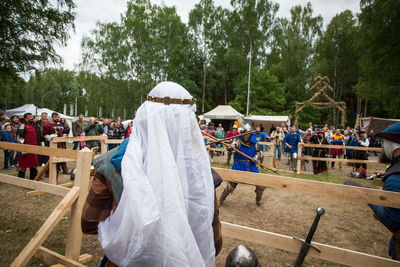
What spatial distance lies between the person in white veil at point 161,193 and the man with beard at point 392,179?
5.11 ft

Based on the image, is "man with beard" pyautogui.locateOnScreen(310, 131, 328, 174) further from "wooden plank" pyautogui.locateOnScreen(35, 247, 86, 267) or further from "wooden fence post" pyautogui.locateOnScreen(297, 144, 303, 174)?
"wooden plank" pyautogui.locateOnScreen(35, 247, 86, 267)

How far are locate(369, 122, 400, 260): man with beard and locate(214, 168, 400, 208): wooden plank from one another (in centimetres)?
18

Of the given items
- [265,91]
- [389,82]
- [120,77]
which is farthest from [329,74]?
[120,77]

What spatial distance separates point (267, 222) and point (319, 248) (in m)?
2.54

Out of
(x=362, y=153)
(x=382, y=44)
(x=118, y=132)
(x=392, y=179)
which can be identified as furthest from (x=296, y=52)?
(x=392, y=179)

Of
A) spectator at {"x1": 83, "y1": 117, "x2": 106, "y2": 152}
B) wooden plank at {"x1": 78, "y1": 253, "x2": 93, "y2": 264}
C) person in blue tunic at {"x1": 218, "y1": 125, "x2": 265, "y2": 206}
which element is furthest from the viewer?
spectator at {"x1": 83, "y1": 117, "x2": 106, "y2": 152}

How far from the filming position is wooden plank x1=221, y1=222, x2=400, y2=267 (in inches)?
76.2

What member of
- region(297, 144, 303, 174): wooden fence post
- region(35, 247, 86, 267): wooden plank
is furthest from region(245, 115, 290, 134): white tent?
region(35, 247, 86, 267): wooden plank

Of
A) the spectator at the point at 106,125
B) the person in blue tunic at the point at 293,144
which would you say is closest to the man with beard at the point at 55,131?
the spectator at the point at 106,125

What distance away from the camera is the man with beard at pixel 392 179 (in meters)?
1.94

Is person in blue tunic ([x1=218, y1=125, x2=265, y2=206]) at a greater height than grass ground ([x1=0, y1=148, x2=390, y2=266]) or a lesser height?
greater

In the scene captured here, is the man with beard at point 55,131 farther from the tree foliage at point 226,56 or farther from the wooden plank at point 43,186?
the tree foliage at point 226,56

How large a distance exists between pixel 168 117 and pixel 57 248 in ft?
10.1

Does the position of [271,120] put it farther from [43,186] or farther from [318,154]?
[43,186]
